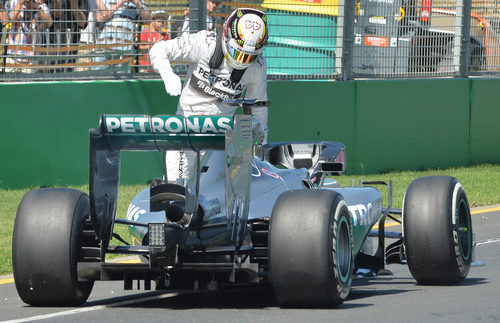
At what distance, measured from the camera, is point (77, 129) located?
1289cm

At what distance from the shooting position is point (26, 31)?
42.1 ft

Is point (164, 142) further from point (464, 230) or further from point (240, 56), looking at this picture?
point (464, 230)

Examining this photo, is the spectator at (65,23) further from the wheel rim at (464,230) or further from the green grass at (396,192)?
the wheel rim at (464,230)

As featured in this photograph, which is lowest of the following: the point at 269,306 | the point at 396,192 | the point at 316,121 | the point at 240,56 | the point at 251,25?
the point at 396,192

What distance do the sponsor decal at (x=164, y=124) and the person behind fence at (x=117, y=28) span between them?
6700 mm

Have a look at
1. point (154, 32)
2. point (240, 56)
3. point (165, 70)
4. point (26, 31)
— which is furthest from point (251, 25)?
point (26, 31)

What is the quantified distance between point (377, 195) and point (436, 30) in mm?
8009

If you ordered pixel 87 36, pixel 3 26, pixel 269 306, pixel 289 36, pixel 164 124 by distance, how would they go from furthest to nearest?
pixel 289 36, pixel 87 36, pixel 3 26, pixel 269 306, pixel 164 124

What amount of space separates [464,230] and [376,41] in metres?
7.65

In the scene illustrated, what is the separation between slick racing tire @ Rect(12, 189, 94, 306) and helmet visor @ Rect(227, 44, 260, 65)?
231 centimetres

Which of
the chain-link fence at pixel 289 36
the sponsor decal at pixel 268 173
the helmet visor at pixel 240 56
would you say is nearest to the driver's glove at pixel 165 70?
the helmet visor at pixel 240 56

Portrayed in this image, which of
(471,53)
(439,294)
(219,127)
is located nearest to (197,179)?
(219,127)

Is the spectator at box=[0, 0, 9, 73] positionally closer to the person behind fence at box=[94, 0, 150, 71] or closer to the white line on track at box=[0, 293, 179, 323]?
the person behind fence at box=[94, 0, 150, 71]

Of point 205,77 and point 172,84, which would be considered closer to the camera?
point 172,84
